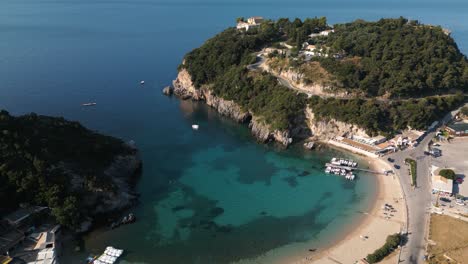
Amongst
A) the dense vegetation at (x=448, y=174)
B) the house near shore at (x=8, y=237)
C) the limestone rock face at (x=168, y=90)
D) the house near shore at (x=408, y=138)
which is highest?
the limestone rock face at (x=168, y=90)

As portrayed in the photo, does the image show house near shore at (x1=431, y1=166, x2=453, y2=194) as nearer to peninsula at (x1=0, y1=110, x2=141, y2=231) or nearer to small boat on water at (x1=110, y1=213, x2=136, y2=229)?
small boat on water at (x1=110, y1=213, x2=136, y2=229)

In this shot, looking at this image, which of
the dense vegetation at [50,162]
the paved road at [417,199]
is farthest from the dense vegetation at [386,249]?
the dense vegetation at [50,162]

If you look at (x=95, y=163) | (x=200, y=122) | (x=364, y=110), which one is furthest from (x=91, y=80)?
(x=364, y=110)

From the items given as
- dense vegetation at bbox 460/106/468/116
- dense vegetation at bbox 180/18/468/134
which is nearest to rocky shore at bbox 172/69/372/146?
dense vegetation at bbox 180/18/468/134

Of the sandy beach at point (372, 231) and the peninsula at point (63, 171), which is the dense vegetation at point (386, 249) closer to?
the sandy beach at point (372, 231)

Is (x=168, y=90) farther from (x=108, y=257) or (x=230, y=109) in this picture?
(x=108, y=257)

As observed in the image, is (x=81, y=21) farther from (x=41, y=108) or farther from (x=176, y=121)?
(x=176, y=121)
